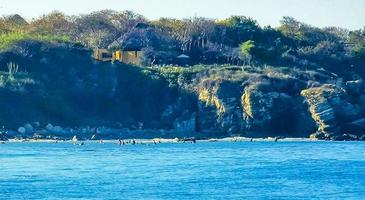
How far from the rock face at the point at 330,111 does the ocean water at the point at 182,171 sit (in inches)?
299

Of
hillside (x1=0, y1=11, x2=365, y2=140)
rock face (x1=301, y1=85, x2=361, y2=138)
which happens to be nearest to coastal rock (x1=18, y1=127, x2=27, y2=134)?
hillside (x1=0, y1=11, x2=365, y2=140)

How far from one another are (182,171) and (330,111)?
39.1m

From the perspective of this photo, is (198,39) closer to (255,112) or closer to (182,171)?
(255,112)

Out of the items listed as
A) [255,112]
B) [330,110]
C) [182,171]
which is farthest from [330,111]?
[182,171]

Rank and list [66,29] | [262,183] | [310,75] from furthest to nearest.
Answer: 1. [66,29]
2. [310,75]
3. [262,183]

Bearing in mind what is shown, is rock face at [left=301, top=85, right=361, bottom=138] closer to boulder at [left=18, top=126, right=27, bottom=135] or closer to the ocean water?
the ocean water

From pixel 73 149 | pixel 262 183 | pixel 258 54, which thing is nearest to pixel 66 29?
pixel 258 54

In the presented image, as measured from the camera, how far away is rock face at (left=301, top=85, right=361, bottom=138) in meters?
111

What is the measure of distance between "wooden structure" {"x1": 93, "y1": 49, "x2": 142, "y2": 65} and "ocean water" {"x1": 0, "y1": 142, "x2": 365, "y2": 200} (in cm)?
2546

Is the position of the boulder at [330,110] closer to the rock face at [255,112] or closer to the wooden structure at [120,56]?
the rock face at [255,112]

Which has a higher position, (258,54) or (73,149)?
(258,54)

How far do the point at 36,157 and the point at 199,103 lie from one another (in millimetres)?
34865

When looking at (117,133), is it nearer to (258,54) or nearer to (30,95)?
(30,95)

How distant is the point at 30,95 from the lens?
4572 inches
